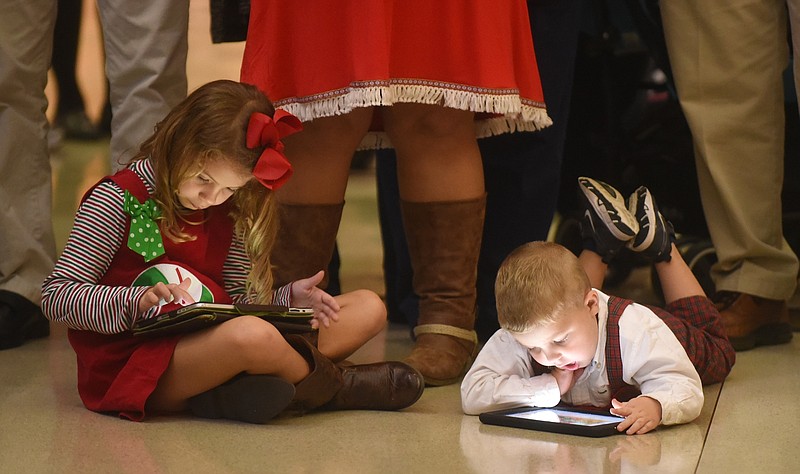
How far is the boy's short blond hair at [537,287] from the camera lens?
1.63 meters

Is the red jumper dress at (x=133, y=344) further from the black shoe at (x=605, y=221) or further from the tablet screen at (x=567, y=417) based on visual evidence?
the black shoe at (x=605, y=221)

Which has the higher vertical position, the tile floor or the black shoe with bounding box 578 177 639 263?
the black shoe with bounding box 578 177 639 263

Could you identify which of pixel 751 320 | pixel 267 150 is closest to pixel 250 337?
pixel 267 150

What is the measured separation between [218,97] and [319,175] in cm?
34

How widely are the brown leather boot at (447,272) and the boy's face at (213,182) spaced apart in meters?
0.47

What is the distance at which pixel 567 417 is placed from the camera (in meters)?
1.69

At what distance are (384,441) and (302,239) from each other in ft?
1.74

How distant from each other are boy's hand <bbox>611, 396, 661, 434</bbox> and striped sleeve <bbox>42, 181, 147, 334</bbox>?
29.1 inches

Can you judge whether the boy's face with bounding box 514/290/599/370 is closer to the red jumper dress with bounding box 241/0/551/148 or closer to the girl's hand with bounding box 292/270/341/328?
the girl's hand with bounding box 292/270/341/328

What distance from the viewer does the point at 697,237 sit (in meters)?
2.80

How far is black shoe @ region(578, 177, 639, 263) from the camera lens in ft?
6.65

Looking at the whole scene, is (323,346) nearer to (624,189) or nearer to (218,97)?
(218,97)

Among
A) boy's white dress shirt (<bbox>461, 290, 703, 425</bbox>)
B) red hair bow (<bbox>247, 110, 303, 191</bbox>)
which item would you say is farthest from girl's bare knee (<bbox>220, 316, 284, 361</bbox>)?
boy's white dress shirt (<bbox>461, 290, 703, 425</bbox>)

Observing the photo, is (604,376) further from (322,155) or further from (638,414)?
(322,155)
